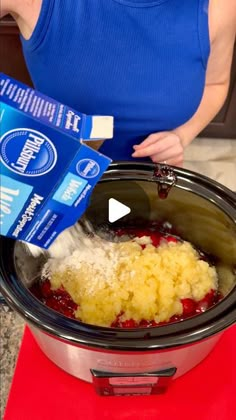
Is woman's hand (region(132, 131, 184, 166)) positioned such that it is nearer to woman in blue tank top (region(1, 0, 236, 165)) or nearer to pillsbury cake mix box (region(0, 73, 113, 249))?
woman in blue tank top (region(1, 0, 236, 165))

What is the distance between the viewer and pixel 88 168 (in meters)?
0.46

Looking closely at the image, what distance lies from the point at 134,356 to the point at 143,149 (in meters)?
0.41

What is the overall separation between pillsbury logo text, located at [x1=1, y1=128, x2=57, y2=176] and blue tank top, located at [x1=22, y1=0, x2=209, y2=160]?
362 mm

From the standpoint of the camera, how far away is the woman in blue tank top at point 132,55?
2.34 ft

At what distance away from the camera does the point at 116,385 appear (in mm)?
602

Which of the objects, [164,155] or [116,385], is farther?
[164,155]

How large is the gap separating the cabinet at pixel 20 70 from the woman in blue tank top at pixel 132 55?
847 millimetres

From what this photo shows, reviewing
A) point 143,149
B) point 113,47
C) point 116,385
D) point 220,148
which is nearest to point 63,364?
point 116,385

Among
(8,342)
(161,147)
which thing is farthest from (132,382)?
(8,342)

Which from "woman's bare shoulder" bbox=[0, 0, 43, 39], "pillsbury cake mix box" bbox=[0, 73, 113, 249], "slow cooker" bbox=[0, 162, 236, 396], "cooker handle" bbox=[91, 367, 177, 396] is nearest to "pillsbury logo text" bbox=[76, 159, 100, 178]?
"pillsbury cake mix box" bbox=[0, 73, 113, 249]

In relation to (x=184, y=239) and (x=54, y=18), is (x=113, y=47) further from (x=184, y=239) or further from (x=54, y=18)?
(x=184, y=239)
